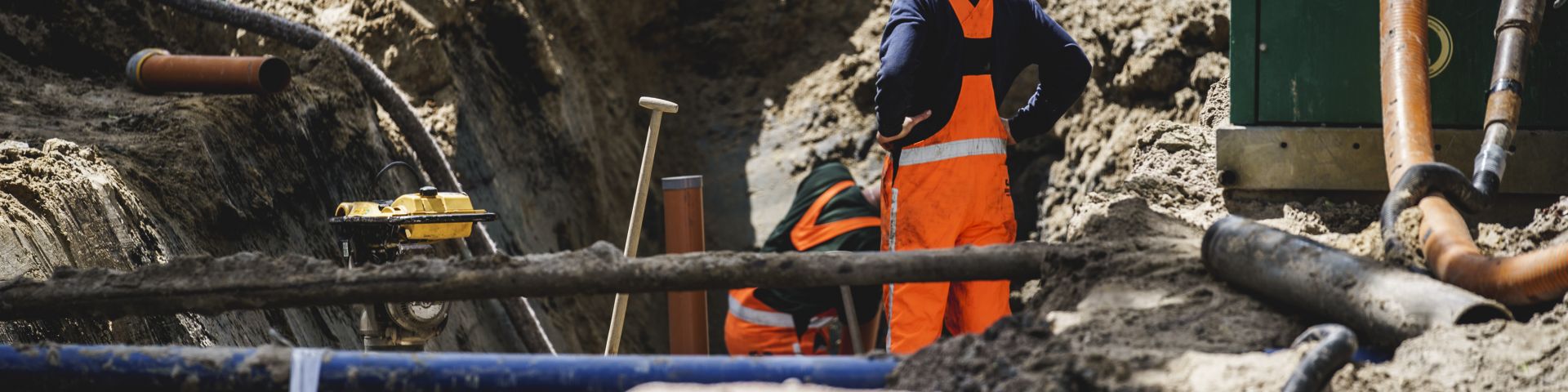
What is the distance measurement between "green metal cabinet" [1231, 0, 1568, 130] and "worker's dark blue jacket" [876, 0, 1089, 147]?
0.71 meters

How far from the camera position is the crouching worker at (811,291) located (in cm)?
482

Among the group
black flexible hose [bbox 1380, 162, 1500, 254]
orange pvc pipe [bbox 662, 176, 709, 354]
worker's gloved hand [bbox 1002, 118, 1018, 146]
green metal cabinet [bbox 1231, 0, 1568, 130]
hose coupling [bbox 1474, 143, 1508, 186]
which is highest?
green metal cabinet [bbox 1231, 0, 1568, 130]

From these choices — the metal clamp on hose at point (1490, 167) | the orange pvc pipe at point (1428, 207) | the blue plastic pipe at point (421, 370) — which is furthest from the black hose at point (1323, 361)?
the metal clamp on hose at point (1490, 167)

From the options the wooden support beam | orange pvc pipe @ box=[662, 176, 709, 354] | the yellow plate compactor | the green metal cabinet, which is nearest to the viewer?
the wooden support beam

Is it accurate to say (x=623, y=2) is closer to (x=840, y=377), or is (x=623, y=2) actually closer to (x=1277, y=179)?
(x=1277, y=179)

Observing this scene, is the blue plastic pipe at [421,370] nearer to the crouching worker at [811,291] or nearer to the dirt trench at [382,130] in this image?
the dirt trench at [382,130]

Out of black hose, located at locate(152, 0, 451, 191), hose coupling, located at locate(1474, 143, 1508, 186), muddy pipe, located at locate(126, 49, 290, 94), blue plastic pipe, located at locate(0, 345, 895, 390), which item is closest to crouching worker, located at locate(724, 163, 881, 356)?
black hose, located at locate(152, 0, 451, 191)

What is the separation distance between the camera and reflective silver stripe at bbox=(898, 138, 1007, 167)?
3.85 metres

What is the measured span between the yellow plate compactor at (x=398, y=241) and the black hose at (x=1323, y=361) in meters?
2.55

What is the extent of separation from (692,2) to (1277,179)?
199 inches

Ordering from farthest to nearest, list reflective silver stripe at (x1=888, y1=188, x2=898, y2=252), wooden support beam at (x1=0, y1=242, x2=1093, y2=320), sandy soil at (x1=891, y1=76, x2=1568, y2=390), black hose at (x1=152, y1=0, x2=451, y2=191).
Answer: black hose at (x1=152, y1=0, x2=451, y2=191), reflective silver stripe at (x1=888, y1=188, x2=898, y2=252), wooden support beam at (x1=0, y1=242, x2=1093, y2=320), sandy soil at (x1=891, y1=76, x2=1568, y2=390)

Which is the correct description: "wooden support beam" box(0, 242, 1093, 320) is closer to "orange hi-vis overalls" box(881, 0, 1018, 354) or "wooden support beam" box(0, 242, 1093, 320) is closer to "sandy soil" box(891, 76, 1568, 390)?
"sandy soil" box(891, 76, 1568, 390)

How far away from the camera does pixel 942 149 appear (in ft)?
12.6

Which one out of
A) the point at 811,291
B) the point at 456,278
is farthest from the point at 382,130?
the point at 456,278
